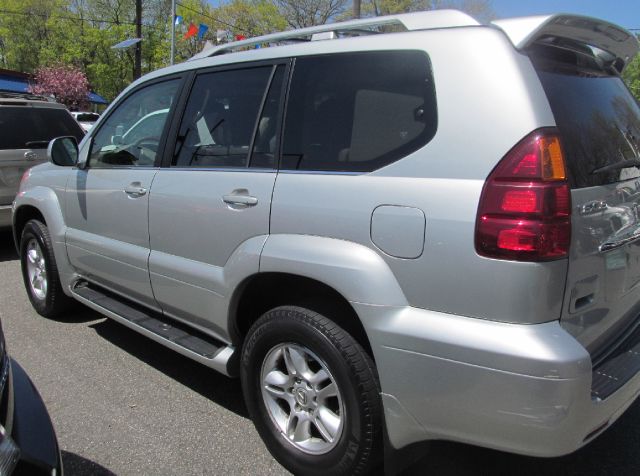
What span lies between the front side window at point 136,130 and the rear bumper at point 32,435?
172 centimetres

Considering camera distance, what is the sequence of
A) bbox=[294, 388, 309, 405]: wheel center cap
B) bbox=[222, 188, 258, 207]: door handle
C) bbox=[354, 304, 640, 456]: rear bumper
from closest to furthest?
bbox=[354, 304, 640, 456]: rear bumper
bbox=[294, 388, 309, 405]: wheel center cap
bbox=[222, 188, 258, 207]: door handle

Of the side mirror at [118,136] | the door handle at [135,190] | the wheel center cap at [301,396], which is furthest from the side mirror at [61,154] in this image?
the wheel center cap at [301,396]

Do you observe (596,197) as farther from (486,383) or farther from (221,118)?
(221,118)

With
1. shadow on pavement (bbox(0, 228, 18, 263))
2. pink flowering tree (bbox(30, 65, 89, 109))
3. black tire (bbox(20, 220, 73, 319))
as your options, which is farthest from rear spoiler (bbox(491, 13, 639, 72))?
pink flowering tree (bbox(30, 65, 89, 109))

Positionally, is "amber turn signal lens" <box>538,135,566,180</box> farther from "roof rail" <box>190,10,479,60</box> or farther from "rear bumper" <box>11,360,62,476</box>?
"rear bumper" <box>11,360,62,476</box>

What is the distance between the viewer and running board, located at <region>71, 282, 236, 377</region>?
9.48 ft

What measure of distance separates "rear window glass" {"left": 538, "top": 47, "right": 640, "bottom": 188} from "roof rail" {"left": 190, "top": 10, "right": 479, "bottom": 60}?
412mm

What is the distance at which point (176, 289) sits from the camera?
10.2ft

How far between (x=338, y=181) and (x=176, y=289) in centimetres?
132

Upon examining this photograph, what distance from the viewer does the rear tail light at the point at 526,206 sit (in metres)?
1.83

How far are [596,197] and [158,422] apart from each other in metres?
2.51

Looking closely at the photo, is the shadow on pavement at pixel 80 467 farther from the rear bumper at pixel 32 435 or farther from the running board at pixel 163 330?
the rear bumper at pixel 32 435

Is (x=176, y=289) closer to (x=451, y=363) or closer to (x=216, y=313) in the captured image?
(x=216, y=313)

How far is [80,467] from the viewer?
2.67 metres
